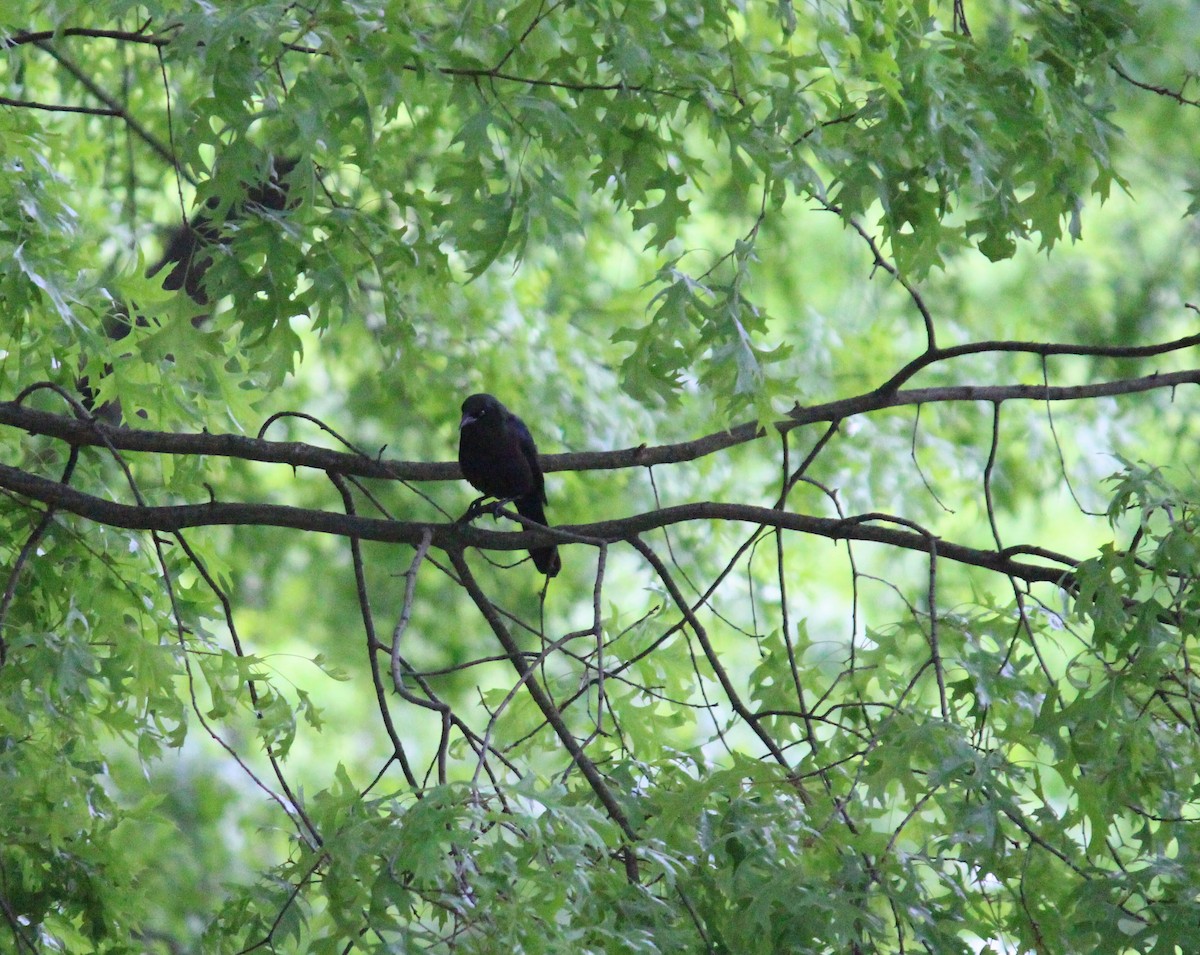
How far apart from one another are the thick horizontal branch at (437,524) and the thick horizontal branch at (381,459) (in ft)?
0.41

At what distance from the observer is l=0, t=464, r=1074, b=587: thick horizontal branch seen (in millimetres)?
2939

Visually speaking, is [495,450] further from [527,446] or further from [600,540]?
[600,540]

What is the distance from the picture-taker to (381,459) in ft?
10.3

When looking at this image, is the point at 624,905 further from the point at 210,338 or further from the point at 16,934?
the point at 210,338

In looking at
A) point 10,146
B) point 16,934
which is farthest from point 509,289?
point 16,934

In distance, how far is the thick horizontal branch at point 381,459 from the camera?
3035 mm

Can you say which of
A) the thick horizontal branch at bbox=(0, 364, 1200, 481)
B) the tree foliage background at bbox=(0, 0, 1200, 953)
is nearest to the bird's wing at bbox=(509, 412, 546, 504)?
the tree foliage background at bbox=(0, 0, 1200, 953)

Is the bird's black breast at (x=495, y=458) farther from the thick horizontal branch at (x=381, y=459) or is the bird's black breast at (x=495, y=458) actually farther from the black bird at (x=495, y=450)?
the thick horizontal branch at (x=381, y=459)

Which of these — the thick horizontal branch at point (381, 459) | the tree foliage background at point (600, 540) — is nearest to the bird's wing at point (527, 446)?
the tree foliage background at point (600, 540)

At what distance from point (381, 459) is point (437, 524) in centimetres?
27

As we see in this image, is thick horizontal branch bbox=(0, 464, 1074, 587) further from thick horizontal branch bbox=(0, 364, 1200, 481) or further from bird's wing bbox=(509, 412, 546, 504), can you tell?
bird's wing bbox=(509, 412, 546, 504)

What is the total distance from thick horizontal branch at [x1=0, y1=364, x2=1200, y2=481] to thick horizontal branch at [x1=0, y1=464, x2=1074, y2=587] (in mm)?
126

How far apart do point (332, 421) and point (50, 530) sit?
4157 millimetres

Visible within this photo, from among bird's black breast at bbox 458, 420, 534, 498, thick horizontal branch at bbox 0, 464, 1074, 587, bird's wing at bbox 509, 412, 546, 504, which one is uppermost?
bird's wing at bbox 509, 412, 546, 504
